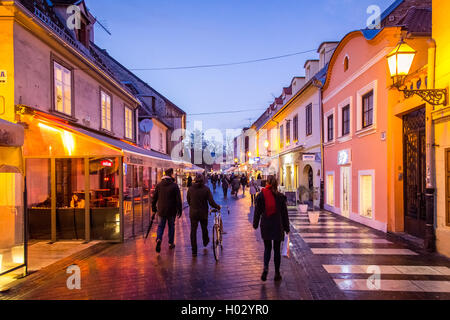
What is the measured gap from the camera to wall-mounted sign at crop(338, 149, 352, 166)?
12.4 m

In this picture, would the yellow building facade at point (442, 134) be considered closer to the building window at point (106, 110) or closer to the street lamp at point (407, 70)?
the street lamp at point (407, 70)

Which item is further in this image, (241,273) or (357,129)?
(357,129)

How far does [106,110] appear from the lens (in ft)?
46.7

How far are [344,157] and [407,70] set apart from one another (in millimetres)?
6180

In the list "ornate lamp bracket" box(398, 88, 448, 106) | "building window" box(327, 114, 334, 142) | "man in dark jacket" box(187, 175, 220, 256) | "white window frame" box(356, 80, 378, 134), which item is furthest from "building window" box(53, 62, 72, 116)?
"building window" box(327, 114, 334, 142)

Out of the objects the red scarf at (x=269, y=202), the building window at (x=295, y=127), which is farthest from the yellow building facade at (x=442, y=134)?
the building window at (x=295, y=127)

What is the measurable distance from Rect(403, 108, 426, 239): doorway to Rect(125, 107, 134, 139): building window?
13.4 metres

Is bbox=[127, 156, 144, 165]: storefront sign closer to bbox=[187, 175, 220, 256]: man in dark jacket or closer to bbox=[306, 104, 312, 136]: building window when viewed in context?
bbox=[187, 175, 220, 256]: man in dark jacket

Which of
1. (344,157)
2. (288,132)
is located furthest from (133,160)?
(288,132)

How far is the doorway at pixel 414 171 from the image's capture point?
26.9 ft

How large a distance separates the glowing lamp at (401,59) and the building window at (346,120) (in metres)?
6.02

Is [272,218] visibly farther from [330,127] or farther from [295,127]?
[295,127]
